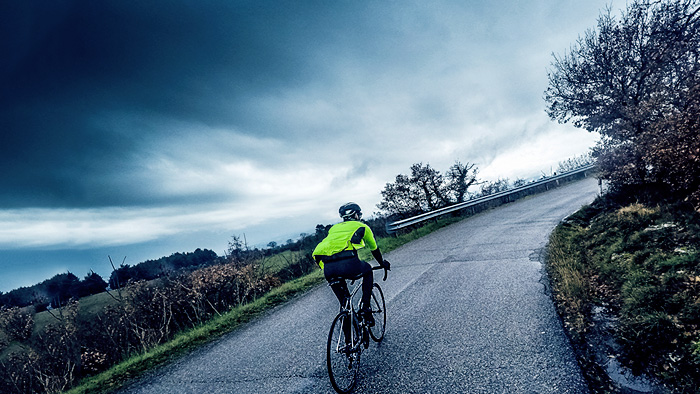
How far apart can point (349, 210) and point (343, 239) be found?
28.8 inches

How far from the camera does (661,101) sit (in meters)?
8.63

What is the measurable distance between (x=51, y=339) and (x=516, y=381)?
16.7 meters

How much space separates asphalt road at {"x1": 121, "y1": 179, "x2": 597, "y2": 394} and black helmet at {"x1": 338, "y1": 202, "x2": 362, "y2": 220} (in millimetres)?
2060

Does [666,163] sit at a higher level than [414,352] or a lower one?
higher

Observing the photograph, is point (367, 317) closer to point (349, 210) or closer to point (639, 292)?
point (349, 210)

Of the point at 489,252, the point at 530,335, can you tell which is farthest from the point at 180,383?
the point at 489,252

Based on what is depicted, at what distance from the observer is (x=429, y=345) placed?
4156 mm

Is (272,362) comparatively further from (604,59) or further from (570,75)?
(570,75)

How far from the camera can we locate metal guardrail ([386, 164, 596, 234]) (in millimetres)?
15656

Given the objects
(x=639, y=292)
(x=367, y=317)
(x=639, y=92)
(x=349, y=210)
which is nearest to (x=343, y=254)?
(x=349, y=210)

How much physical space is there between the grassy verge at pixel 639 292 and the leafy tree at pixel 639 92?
5.68ft

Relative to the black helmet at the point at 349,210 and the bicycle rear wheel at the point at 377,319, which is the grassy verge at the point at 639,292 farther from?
the black helmet at the point at 349,210

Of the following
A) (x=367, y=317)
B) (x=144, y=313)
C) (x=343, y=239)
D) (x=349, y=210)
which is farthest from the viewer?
(x=144, y=313)

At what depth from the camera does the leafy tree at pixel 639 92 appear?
6680mm
